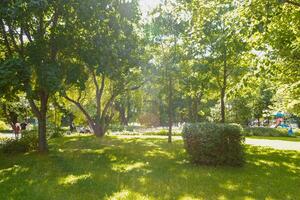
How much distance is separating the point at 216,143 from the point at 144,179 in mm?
3481

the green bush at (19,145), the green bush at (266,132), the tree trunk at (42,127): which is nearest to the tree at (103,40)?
the tree trunk at (42,127)

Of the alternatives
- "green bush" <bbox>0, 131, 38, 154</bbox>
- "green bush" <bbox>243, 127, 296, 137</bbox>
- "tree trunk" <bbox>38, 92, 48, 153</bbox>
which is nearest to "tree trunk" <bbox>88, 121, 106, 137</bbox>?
"green bush" <bbox>0, 131, 38, 154</bbox>

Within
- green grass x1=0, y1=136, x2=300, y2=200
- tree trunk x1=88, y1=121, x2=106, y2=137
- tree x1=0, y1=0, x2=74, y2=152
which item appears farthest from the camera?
tree trunk x1=88, y1=121, x2=106, y2=137

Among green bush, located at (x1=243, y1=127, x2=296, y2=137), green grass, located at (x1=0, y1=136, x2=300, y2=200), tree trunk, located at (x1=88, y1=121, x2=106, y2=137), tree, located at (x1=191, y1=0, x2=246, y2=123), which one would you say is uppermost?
tree, located at (x1=191, y1=0, x2=246, y2=123)

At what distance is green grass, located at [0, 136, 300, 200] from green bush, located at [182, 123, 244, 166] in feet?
1.59

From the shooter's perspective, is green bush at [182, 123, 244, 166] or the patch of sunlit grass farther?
green bush at [182, 123, 244, 166]

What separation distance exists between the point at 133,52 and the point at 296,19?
942 centimetres

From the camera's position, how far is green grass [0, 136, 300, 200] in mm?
9047

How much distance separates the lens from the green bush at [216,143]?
500 inches

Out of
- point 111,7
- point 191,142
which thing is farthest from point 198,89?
point 191,142

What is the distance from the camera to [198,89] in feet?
83.2

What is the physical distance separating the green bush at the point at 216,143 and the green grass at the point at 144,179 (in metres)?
0.49

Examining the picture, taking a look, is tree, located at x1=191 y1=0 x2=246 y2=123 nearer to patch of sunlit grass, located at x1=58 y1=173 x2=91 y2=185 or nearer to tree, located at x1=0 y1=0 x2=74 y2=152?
patch of sunlit grass, located at x1=58 y1=173 x2=91 y2=185

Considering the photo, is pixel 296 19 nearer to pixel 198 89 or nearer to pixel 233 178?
pixel 233 178
